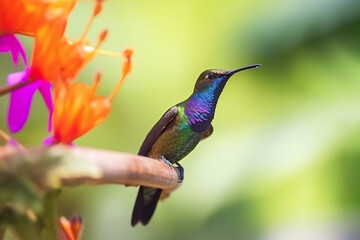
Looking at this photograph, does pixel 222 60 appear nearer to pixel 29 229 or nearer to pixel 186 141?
pixel 186 141

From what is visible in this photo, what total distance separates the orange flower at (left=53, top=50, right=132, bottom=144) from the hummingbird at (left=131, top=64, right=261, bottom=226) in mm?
267

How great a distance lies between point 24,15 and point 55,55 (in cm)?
3

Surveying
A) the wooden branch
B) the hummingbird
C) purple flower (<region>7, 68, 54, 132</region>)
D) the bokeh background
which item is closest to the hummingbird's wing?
the hummingbird

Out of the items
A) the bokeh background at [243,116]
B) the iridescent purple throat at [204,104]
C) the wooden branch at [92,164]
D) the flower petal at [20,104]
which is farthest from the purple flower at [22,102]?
the bokeh background at [243,116]

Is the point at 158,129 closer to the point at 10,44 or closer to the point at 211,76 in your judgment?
the point at 211,76

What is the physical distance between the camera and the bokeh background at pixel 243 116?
171cm

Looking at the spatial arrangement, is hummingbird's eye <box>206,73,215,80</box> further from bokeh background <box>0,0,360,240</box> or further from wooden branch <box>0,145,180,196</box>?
bokeh background <box>0,0,360,240</box>

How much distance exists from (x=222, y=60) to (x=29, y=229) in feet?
5.56

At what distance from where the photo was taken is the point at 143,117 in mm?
1927

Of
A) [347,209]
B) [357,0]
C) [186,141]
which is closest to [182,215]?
[347,209]

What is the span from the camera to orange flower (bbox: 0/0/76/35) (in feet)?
1.14

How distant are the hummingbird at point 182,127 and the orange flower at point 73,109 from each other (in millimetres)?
267

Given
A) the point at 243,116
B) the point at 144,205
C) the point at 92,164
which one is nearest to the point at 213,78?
the point at 144,205

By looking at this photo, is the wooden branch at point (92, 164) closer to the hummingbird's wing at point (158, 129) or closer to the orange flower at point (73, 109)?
the orange flower at point (73, 109)
